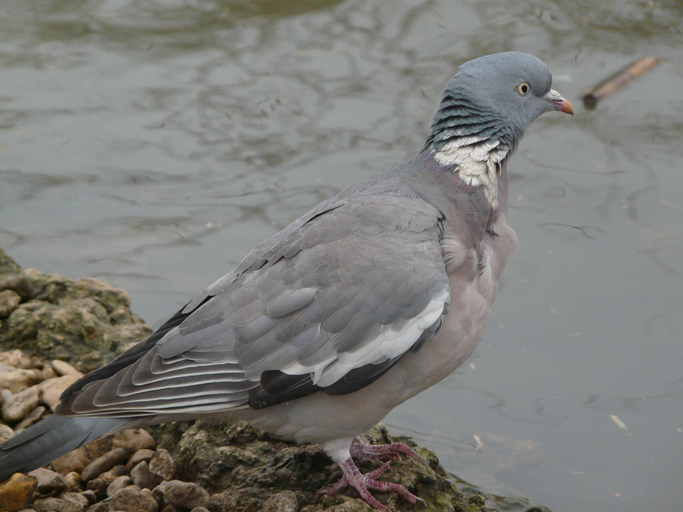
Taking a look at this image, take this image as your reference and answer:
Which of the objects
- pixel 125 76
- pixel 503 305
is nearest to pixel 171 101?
pixel 125 76

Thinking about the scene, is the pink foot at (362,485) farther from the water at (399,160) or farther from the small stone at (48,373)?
the small stone at (48,373)

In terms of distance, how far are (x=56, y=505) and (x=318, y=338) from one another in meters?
1.16

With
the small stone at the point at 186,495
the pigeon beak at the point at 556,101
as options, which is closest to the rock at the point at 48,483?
the small stone at the point at 186,495

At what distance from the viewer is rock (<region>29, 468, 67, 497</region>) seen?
455 centimetres

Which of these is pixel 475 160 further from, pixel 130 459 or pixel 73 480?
pixel 73 480

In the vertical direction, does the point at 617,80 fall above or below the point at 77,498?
below

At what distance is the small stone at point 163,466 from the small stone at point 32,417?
1.88 ft

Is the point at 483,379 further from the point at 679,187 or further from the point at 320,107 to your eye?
the point at 320,107

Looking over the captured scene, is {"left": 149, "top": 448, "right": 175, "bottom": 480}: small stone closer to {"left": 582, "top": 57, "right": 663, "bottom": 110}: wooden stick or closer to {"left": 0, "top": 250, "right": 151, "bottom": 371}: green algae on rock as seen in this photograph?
{"left": 0, "top": 250, "right": 151, "bottom": 371}: green algae on rock

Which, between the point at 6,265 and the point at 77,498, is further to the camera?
the point at 6,265

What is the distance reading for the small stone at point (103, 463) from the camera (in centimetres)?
477

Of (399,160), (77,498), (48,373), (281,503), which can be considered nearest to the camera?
(281,503)

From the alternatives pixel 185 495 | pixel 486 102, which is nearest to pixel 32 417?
pixel 185 495

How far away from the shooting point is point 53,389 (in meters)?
4.99
